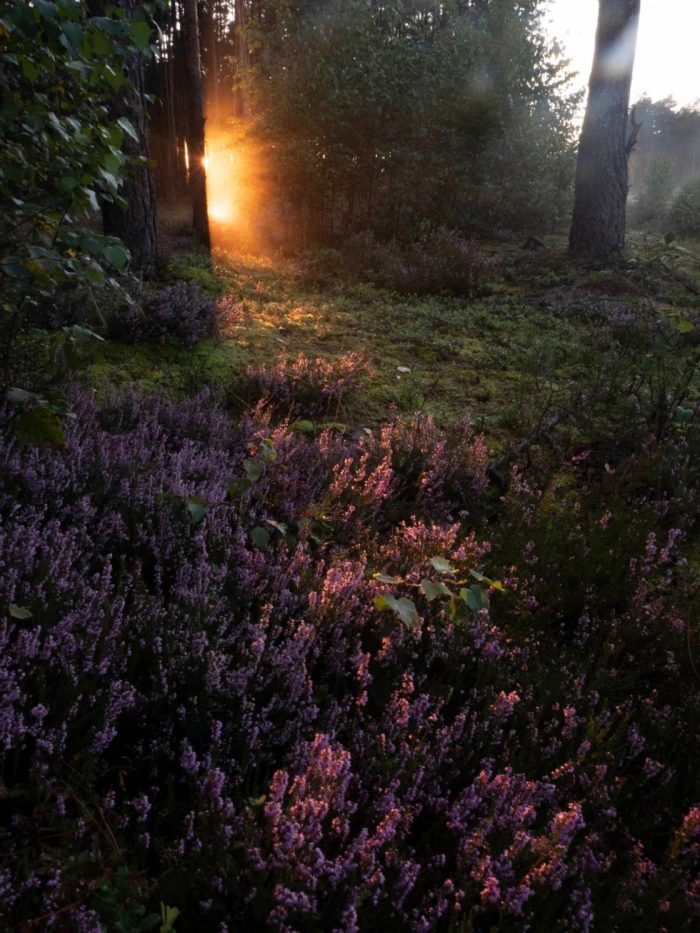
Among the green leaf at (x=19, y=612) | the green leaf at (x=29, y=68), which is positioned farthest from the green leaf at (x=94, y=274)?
the green leaf at (x=19, y=612)

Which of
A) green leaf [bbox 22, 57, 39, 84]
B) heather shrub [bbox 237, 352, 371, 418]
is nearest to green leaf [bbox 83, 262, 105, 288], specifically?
green leaf [bbox 22, 57, 39, 84]

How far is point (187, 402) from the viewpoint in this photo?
12.8 ft

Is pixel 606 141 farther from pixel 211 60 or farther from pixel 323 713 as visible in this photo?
pixel 211 60

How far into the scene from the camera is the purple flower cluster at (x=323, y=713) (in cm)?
141

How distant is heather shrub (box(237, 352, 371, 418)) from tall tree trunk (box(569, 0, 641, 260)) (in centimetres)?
899

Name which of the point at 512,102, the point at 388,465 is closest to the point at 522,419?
the point at 388,465

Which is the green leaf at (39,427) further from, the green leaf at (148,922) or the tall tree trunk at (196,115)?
the tall tree trunk at (196,115)

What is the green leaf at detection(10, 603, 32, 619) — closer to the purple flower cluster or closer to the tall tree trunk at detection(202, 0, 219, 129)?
the purple flower cluster

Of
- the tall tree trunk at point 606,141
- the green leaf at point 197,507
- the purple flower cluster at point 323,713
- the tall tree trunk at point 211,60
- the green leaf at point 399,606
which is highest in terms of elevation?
the tall tree trunk at point 211,60

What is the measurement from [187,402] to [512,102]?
20.4 metres

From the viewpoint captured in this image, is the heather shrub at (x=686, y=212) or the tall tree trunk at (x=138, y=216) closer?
the tall tree trunk at (x=138, y=216)

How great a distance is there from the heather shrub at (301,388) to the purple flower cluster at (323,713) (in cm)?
149

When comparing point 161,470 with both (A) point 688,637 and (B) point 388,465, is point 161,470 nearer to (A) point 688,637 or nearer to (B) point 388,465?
(B) point 388,465

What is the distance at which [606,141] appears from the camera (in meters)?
11.3
